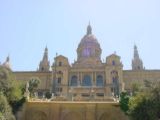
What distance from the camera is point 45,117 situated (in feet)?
107

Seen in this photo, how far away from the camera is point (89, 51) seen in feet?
221

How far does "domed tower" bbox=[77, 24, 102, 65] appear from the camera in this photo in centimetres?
6519

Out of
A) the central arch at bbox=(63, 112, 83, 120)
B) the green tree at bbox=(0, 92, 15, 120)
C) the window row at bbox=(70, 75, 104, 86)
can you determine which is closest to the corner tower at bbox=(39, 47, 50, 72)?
the window row at bbox=(70, 75, 104, 86)

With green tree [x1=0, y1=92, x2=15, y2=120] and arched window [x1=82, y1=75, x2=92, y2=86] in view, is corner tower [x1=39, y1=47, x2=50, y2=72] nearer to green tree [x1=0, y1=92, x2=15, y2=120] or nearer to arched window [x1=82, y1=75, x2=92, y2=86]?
arched window [x1=82, y1=75, x2=92, y2=86]

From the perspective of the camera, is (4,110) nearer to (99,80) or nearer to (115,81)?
(115,81)

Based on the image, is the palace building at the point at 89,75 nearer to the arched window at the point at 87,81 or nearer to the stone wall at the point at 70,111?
the arched window at the point at 87,81

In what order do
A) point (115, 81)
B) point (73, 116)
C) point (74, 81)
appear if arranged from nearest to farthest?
point (73, 116) → point (115, 81) → point (74, 81)

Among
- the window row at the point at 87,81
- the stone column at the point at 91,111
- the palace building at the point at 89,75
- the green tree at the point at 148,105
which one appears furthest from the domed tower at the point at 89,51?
the green tree at the point at 148,105

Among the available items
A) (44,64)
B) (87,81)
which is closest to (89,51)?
(87,81)

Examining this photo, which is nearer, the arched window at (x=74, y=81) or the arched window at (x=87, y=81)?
the arched window at (x=87, y=81)

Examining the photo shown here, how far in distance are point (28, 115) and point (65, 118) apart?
4143mm

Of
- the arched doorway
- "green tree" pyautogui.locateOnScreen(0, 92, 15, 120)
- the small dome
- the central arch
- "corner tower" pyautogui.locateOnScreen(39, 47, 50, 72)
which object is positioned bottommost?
the central arch

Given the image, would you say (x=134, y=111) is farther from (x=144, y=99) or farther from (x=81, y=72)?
(x=81, y=72)

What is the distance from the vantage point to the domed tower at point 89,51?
214 ft
